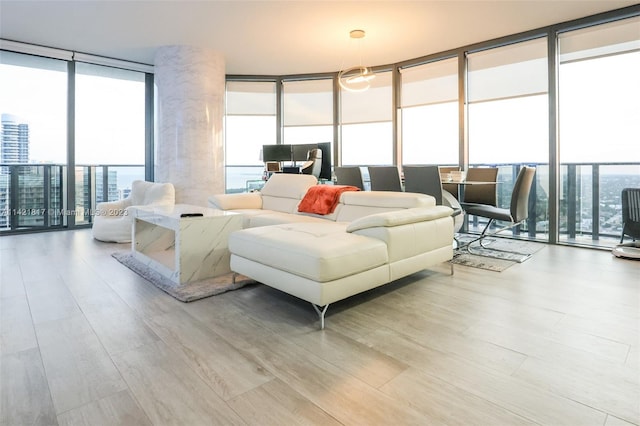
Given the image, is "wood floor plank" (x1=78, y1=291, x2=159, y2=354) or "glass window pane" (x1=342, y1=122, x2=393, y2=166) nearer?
"wood floor plank" (x1=78, y1=291, x2=159, y2=354)

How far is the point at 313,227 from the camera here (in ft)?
8.90

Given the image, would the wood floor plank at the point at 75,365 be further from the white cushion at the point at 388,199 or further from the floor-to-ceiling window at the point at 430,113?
the floor-to-ceiling window at the point at 430,113

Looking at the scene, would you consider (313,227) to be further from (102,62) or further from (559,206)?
(102,62)

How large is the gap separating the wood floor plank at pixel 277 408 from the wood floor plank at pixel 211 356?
0.18 ft

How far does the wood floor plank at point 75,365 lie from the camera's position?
1.37 m

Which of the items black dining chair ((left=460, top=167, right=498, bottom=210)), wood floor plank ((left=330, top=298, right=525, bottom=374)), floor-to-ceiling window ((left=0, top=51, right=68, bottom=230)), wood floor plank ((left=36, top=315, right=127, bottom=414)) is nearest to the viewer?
wood floor plank ((left=36, top=315, right=127, bottom=414))

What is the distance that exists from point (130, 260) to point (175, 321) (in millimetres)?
1714

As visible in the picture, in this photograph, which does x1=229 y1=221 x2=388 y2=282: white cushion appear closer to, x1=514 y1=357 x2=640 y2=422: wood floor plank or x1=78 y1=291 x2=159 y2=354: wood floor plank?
x1=78 y1=291 x2=159 y2=354: wood floor plank

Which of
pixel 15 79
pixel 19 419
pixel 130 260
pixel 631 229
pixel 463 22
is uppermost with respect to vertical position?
pixel 463 22

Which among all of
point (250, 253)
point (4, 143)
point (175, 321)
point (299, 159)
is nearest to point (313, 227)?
point (250, 253)

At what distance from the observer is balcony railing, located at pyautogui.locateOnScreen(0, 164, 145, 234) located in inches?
199

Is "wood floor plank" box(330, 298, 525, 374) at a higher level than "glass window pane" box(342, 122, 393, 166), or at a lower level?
lower

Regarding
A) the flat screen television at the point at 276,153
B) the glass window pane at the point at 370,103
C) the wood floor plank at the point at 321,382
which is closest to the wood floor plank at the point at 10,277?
the wood floor plank at the point at 321,382

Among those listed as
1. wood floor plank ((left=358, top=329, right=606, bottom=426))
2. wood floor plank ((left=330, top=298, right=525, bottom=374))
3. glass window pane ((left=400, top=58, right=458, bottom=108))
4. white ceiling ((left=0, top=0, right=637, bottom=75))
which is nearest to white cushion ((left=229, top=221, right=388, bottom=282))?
wood floor plank ((left=330, top=298, right=525, bottom=374))
